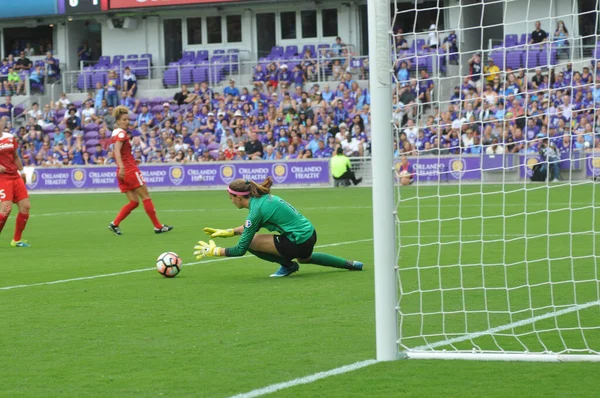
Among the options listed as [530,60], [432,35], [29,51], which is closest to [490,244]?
[432,35]

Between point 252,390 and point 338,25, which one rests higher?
point 338,25

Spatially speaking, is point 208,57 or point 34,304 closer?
point 34,304

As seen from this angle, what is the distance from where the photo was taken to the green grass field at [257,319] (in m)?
6.10

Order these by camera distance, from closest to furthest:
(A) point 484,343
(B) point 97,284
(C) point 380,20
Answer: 1. (C) point 380,20
2. (A) point 484,343
3. (B) point 97,284

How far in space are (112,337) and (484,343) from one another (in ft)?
9.10

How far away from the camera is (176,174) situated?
34031 mm

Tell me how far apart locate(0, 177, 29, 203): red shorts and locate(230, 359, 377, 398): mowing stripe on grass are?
411 inches

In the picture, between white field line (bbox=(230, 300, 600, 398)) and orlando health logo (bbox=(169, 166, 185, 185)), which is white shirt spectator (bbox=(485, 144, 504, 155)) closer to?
white field line (bbox=(230, 300, 600, 398))

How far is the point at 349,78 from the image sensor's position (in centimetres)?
3716

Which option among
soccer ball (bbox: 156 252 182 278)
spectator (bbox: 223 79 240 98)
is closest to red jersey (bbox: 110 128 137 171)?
soccer ball (bbox: 156 252 182 278)

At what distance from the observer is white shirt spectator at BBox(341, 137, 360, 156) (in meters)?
32.8

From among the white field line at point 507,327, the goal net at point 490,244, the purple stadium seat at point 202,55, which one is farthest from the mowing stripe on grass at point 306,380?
the purple stadium seat at point 202,55

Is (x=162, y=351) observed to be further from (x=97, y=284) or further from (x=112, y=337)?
(x=97, y=284)

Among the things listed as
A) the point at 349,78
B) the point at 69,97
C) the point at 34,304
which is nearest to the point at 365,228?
the point at 34,304
